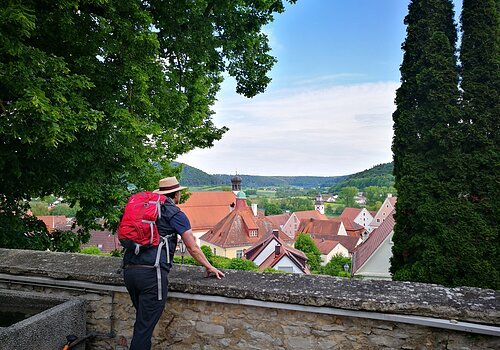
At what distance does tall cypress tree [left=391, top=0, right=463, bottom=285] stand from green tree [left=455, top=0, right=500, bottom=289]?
0.94 feet

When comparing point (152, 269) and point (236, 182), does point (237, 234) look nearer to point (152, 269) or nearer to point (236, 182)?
point (236, 182)

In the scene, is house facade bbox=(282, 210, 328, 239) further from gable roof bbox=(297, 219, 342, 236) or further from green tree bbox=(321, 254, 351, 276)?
green tree bbox=(321, 254, 351, 276)

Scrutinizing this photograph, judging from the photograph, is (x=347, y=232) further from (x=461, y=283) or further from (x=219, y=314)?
(x=219, y=314)

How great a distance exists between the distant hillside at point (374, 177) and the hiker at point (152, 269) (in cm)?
10014

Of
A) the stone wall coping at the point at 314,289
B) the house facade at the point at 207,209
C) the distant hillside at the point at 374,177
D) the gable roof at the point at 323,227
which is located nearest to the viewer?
the stone wall coping at the point at 314,289

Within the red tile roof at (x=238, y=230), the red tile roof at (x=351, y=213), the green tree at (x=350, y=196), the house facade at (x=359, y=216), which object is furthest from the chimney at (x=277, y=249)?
the green tree at (x=350, y=196)

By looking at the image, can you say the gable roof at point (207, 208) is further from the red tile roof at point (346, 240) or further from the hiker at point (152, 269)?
the hiker at point (152, 269)

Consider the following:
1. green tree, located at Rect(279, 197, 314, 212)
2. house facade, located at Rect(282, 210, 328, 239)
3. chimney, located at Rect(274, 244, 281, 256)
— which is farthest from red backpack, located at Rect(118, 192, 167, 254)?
green tree, located at Rect(279, 197, 314, 212)

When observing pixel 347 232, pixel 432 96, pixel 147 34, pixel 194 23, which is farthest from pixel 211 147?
pixel 347 232

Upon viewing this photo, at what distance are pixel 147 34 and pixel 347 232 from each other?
260ft

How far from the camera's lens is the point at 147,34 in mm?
6164

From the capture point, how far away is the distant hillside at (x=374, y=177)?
106300 millimetres

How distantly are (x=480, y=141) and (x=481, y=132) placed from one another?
255 mm

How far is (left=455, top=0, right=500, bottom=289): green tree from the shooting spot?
34.6 feet
